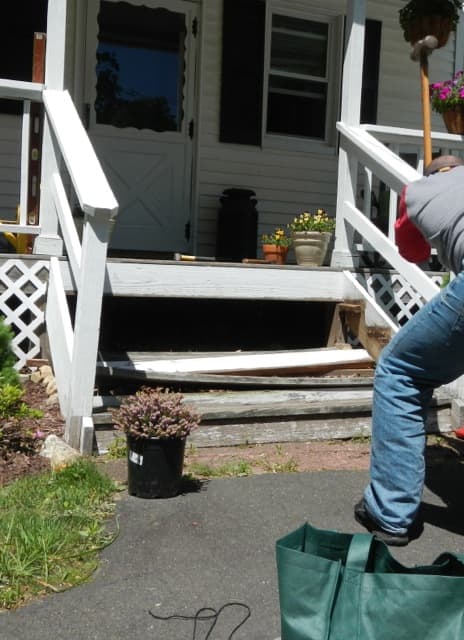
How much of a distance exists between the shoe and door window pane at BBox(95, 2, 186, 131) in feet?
18.5

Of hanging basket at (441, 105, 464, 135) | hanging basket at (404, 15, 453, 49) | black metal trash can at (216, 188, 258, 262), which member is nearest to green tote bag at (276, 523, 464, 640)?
hanging basket at (404, 15, 453, 49)

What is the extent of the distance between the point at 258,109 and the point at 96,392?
181 inches

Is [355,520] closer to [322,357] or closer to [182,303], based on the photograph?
[322,357]

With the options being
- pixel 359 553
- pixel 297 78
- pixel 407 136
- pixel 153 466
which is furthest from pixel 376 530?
pixel 297 78

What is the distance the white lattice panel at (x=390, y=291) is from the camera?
Result: 21.1 feet

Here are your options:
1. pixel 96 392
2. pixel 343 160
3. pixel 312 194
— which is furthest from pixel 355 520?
pixel 312 194

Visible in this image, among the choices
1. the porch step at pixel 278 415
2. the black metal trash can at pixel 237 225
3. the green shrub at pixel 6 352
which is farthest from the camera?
Result: the black metal trash can at pixel 237 225

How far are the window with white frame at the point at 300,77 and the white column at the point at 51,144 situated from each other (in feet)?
11.2

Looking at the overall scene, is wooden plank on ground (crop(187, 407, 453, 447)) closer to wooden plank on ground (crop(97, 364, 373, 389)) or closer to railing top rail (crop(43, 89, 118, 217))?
wooden plank on ground (crop(97, 364, 373, 389))

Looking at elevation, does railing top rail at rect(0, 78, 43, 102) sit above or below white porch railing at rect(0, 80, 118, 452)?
above

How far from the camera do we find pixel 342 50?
345 inches

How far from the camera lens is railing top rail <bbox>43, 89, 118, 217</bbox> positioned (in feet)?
13.8

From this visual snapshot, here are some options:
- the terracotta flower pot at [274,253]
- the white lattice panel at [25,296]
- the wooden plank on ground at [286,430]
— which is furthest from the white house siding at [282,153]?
the wooden plank on ground at [286,430]

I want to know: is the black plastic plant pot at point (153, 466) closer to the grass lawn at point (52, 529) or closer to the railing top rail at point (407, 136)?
the grass lawn at point (52, 529)
